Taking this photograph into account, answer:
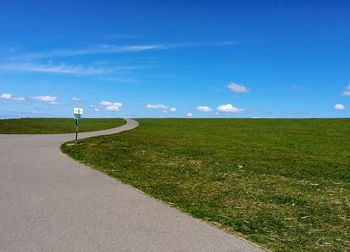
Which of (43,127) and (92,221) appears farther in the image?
(43,127)

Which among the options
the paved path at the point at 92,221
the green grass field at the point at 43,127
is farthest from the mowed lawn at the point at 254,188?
the green grass field at the point at 43,127

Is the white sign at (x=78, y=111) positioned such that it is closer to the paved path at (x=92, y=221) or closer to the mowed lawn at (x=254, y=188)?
the mowed lawn at (x=254, y=188)

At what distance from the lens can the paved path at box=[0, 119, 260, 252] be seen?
6329mm

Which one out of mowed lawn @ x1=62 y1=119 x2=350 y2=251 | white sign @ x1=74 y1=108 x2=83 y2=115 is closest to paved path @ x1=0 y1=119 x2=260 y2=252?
mowed lawn @ x1=62 y1=119 x2=350 y2=251

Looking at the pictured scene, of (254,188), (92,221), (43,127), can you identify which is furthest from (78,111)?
(43,127)

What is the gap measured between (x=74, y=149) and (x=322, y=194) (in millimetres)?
14749

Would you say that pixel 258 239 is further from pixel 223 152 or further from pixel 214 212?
pixel 223 152

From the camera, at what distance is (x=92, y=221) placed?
7.64 metres

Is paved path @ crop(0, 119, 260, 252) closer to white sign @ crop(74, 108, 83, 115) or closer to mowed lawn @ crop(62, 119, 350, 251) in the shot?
mowed lawn @ crop(62, 119, 350, 251)

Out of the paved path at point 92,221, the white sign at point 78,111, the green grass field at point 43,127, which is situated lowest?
the paved path at point 92,221

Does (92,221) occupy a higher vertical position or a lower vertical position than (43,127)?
lower

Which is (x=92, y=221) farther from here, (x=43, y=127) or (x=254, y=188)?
(x=43, y=127)

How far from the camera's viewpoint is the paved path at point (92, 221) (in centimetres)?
633

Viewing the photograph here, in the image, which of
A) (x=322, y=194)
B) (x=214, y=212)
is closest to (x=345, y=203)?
(x=322, y=194)
